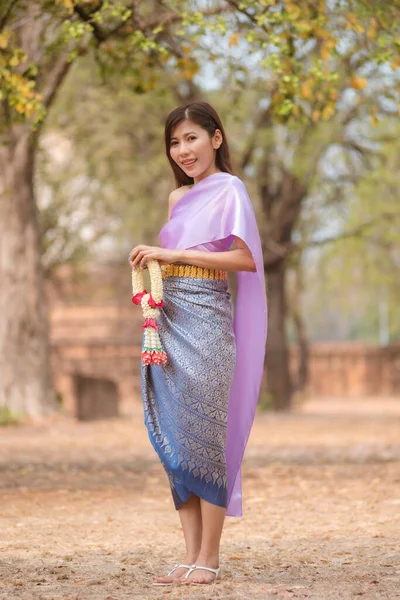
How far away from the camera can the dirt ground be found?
4.64 m

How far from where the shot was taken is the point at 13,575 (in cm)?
489

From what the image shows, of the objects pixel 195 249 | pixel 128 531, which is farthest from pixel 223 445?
pixel 128 531

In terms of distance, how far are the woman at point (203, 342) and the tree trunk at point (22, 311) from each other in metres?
10.6

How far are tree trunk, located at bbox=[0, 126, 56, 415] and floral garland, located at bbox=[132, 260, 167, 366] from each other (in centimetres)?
1082

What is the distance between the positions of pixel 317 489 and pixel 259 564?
10.9ft

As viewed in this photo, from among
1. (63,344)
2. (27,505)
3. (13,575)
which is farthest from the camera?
(63,344)

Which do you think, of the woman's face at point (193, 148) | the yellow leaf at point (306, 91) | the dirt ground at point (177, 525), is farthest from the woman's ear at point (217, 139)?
the yellow leaf at point (306, 91)

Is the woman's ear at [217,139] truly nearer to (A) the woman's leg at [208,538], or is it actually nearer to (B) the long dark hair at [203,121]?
(B) the long dark hair at [203,121]

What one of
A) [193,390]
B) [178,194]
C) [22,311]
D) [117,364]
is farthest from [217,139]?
[117,364]

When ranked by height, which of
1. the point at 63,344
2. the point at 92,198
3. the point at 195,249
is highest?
the point at 92,198

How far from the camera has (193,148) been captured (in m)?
4.71

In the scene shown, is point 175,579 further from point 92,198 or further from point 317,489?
point 92,198

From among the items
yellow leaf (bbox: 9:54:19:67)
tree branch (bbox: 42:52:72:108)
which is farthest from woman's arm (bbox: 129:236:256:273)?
tree branch (bbox: 42:52:72:108)

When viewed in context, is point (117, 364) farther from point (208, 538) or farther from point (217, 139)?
point (208, 538)
